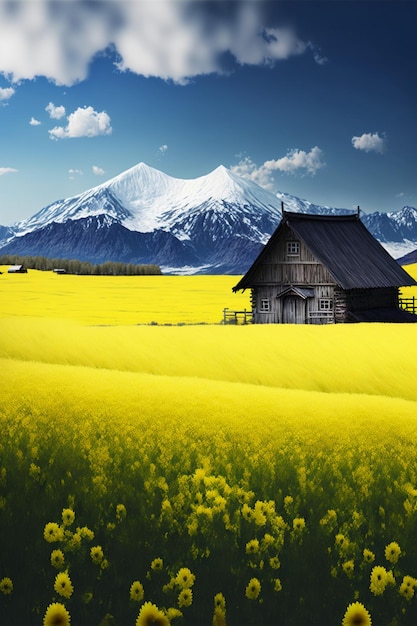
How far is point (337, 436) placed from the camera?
1428cm

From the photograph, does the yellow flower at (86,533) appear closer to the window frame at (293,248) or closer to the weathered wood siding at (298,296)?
the weathered wood siding at (298,296)

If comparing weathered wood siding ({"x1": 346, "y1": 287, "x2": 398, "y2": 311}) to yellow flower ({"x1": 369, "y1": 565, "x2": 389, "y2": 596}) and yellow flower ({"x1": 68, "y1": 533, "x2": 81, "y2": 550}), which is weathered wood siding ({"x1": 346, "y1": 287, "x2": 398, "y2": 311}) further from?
yellow flower ({"x1": 369, "y1": 565, "x2": 389, "y2": 596})

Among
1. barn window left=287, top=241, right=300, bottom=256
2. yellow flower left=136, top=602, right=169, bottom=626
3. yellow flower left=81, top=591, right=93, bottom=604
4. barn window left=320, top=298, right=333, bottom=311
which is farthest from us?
barn window left=287, top=241, right=300, bottom=256

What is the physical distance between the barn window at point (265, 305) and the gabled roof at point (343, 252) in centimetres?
172

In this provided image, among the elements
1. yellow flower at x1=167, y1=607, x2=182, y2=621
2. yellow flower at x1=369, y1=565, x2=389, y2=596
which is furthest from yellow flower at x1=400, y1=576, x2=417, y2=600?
yellow flower at x1=167, y1=607, x2=182, y2=621

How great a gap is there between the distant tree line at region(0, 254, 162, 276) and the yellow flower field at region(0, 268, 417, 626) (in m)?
155

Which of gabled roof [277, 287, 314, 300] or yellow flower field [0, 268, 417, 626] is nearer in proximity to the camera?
yellow flower field [0, 268, 417, 626]

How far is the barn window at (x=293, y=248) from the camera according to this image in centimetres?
5659

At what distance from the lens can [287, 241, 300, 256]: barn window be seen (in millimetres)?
56594

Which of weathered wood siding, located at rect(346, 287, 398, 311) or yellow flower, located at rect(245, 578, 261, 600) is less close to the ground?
weathered wood siding, located at rect(346, 287, 398, 311)

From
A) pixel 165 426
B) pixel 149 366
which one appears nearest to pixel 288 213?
pixel 149 366

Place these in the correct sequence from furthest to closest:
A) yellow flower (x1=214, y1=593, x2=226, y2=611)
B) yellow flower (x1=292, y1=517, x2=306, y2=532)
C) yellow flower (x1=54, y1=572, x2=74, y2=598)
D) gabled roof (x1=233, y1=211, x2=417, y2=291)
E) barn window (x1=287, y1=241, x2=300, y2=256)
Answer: barn window (x1=287, y1=241, x2=300, y2=256), gabled roof (x1=233, y1=211, x2=417, y2=291), yellow flower (x1=292, y1=517, x2=306, y2=532), yellow flower (x1=214, y1=593, x2=226, y2=611), yellow flower (x1=54, y1=572, x2=74, y2=598)

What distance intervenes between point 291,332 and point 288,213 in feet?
62.5

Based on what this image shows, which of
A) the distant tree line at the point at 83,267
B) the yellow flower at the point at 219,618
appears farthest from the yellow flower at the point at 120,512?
the distant tree line at the point at 83,267
